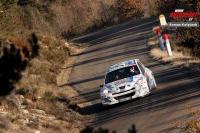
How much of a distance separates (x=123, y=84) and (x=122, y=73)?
3.75ft

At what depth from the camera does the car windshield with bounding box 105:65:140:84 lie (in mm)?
17303

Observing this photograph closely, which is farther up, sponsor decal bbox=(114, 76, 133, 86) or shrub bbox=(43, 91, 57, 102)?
sponsor decal bbox=(114, 76, 133, 86)

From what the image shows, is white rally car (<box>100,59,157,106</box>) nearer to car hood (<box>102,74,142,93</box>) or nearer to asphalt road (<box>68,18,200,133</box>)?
car hood (<box>102,74,142,93</box>)

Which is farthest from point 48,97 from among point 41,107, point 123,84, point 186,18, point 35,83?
point 186,18

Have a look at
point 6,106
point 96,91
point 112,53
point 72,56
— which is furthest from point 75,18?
point 6,106

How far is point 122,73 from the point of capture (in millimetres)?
17484

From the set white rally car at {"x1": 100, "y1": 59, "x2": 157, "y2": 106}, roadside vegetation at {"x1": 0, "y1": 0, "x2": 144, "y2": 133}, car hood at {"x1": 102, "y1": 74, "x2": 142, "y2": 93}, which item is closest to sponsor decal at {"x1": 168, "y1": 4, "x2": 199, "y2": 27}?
roadside vegetation at {"x1": 0, "y1": 0, "x2": 144, "y2": 133}

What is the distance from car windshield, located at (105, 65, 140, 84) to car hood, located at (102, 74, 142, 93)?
413 mm

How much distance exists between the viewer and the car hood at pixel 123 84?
16.3 metres

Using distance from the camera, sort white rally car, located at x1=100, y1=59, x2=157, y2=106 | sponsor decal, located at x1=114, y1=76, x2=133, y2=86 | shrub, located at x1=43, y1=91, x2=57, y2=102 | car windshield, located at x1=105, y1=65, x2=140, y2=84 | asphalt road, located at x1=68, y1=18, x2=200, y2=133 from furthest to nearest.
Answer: shrub, located at x1=43, y1=91, x2=57, y2=102 < car windshield, located at x1=105, y1=65, x2=140, y2=84 < sponsor decal, located at x1=114, y1=76, x2=133, y2=86 < white rally car, located at x1=100, y1=59, x2=157, y2=106 < asphalt road, located at x1=68, y1=18, x2=200, y2=133

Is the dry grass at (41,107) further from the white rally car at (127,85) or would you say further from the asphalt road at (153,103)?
the white rally car at (127,85)

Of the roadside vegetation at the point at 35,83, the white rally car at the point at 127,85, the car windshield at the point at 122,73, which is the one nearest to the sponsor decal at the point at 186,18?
the roadside vegetation at the point at 35,83

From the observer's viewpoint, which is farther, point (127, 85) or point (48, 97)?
point (48, 97)

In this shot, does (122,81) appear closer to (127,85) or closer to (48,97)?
(127,85)
